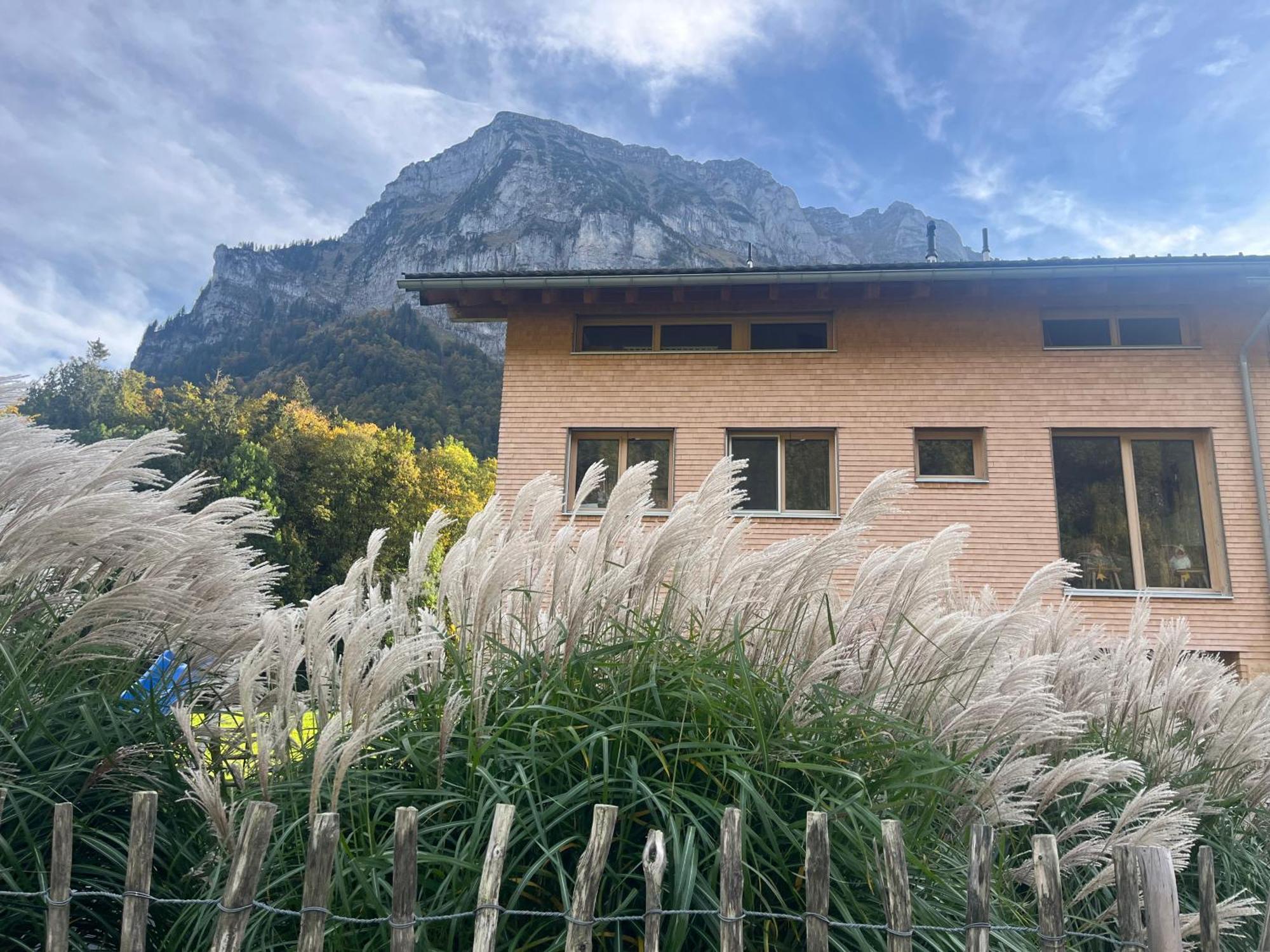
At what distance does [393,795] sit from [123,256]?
74624 mm

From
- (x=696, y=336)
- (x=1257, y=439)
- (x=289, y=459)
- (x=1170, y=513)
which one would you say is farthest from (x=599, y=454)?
(x=289, y=459)

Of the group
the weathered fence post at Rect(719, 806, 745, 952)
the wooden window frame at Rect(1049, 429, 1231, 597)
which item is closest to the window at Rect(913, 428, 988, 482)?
the wooden window frame at Rect(1049, 429, 1231, 597)

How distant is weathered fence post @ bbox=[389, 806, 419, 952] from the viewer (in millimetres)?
1598

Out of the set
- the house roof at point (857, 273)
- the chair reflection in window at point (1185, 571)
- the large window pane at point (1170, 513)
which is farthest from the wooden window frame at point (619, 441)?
the chair reflection in window at point (1185, 571)

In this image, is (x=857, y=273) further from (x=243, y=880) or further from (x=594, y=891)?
(x=243, y=880)

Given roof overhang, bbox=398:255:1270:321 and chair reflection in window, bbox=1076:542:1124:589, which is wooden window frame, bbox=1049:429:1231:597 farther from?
roof overhang, bbox=398:255:1270:321

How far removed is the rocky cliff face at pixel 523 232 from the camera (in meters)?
106

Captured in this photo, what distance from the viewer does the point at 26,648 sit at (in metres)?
2.26

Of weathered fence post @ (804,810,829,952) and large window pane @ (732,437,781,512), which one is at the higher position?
large window pane @ (732,437,781,512)

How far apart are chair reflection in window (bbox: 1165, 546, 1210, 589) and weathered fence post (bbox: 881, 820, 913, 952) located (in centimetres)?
1213

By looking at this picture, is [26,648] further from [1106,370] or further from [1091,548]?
[1106,370]

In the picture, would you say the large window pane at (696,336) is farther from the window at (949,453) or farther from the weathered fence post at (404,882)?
the weathered fence post at (404,882)

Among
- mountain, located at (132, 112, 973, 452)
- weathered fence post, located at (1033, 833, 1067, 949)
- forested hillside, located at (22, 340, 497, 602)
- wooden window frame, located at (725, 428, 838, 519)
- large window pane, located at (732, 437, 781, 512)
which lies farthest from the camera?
mountain, located at (132, 112, 973, 452)

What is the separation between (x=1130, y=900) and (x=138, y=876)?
2.07m
